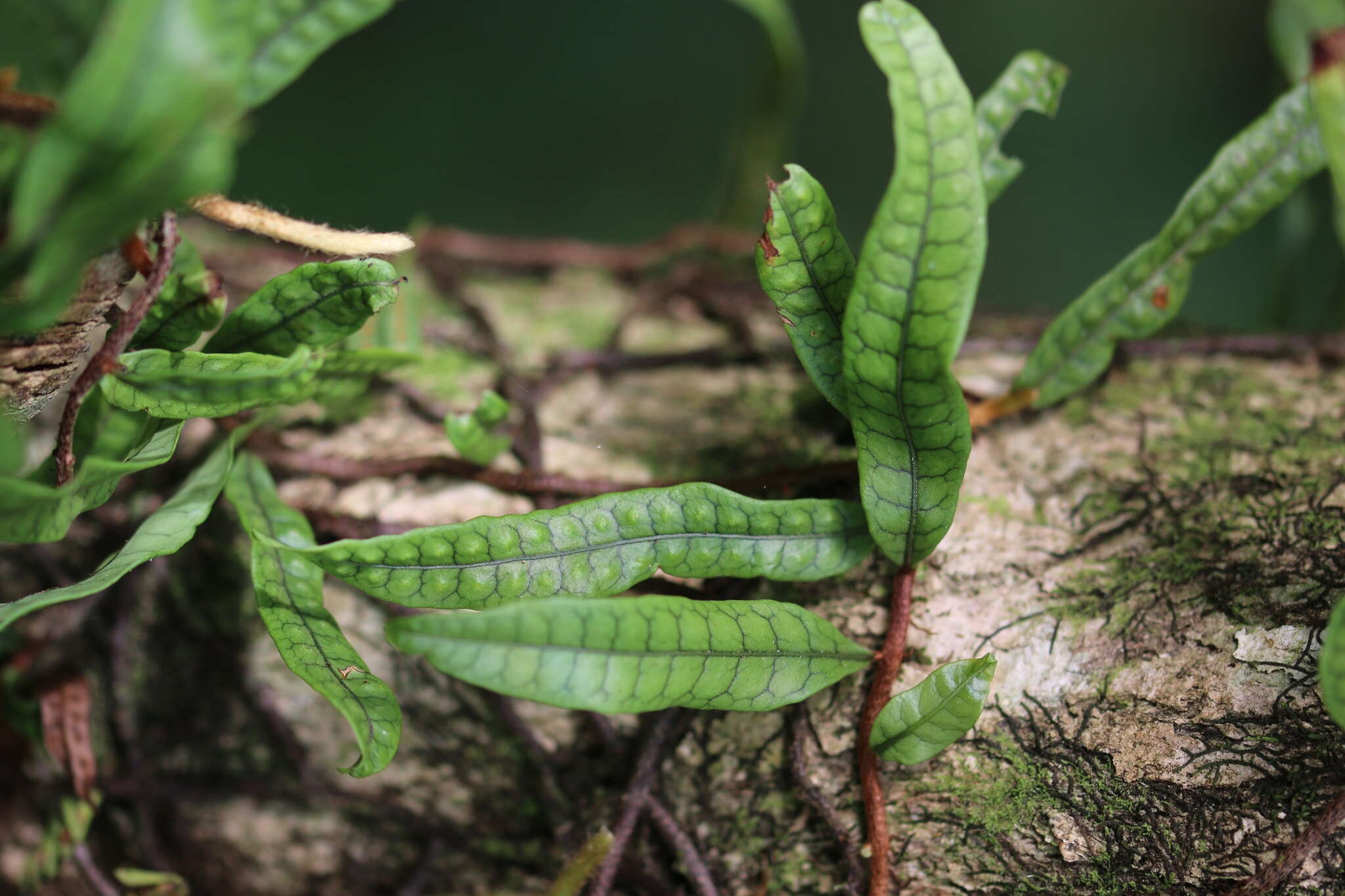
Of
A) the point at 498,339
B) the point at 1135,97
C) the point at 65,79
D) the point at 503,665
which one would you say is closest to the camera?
the point at 503,665

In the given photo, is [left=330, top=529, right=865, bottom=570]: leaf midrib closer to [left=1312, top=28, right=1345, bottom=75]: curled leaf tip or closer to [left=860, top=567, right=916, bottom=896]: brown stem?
[left=860, top=567, right=916, bottom=896]: brown stem

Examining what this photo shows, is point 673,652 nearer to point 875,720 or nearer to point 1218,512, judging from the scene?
point 875,720

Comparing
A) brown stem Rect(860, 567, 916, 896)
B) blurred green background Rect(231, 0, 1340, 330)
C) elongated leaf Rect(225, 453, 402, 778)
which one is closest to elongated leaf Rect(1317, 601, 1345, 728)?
brown stem Rect(860, 567, 916, 896)

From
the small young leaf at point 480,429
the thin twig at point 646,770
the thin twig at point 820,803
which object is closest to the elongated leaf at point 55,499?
the small young leaf at point 480,429

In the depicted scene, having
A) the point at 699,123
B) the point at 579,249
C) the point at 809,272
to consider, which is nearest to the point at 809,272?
the point at 809,272

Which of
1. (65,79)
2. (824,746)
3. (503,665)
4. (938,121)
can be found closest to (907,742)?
(824,746)

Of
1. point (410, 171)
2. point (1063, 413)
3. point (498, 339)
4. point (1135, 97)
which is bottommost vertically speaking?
point (498, 339)

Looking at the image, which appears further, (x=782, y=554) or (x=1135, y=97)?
(x=1135, y=97)

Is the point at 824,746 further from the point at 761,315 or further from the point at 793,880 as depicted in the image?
the point at 761,315
